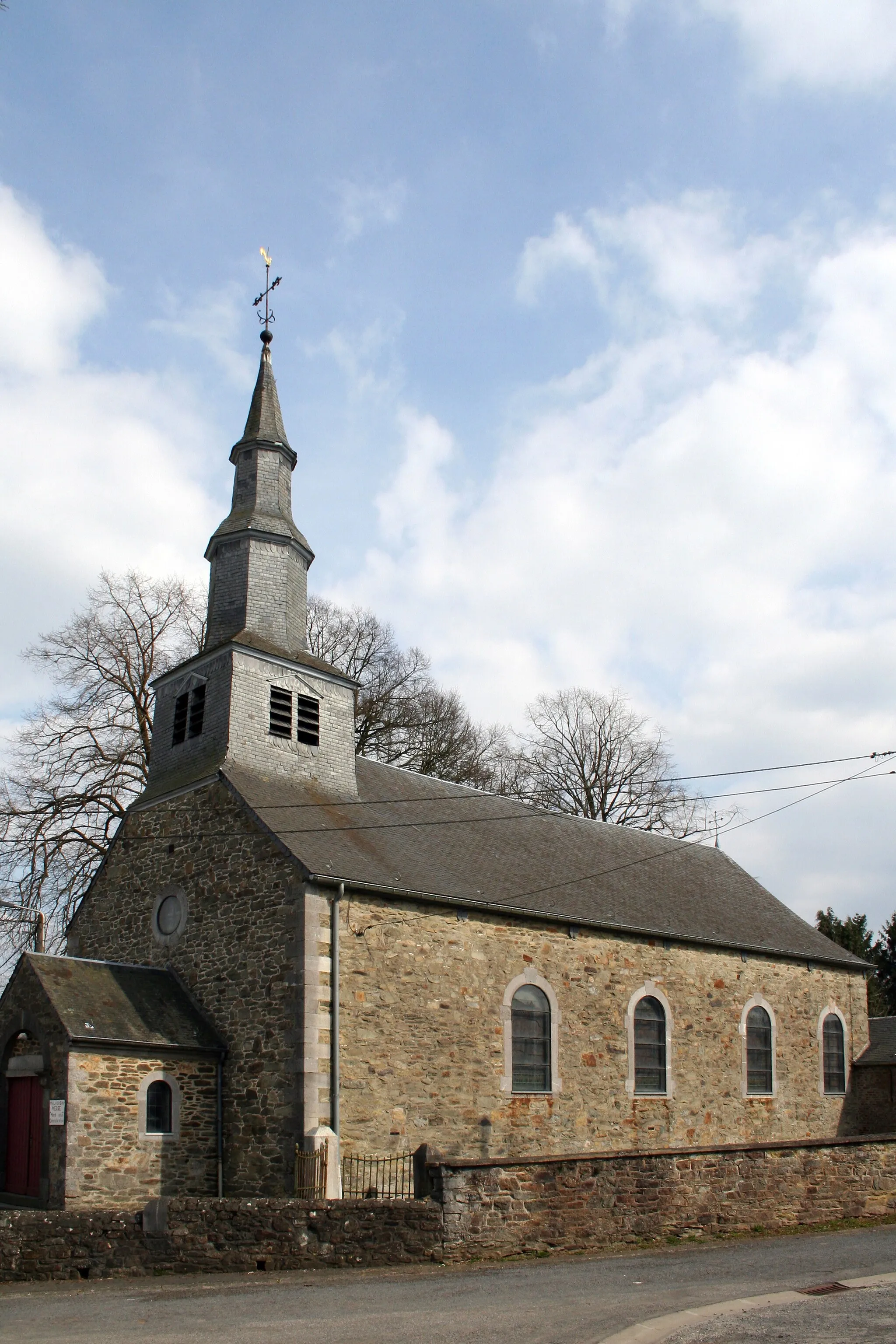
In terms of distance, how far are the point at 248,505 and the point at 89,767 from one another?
343 inches

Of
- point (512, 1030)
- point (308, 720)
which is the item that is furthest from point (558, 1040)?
point (308, 720)

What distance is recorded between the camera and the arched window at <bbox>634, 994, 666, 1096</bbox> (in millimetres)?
20797

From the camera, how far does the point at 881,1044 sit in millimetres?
26672

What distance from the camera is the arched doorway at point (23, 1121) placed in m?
16.1

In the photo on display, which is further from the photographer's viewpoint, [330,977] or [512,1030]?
[512,1030]

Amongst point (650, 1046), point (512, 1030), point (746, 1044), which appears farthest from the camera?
point (746, 1044)

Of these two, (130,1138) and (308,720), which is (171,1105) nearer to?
(130,1138)

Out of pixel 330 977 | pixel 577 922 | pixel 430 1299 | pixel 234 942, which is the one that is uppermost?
pixel 577 922

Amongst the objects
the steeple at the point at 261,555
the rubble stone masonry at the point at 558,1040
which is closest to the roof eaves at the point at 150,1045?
the rubble stone masonry at the point at 558,1040

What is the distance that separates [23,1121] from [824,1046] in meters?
17.2

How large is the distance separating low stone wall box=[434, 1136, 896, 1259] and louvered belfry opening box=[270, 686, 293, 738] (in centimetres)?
953

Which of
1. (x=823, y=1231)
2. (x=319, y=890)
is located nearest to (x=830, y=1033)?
(x=823, y=1231)

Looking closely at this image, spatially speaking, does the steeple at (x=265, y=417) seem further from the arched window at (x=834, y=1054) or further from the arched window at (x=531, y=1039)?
the arched window at (x=834, y=1054)

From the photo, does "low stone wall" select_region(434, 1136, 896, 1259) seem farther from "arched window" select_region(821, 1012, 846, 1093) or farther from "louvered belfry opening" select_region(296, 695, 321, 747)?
"louvered belfry opening" select_region(296, 695, 321, 747)
